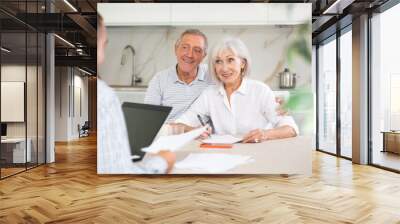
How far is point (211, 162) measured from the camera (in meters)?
6.36

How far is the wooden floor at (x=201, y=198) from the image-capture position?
3.98 m

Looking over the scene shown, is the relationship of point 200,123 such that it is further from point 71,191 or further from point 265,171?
point 71,191

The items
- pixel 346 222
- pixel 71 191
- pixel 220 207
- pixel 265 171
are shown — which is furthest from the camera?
pixel 265 171

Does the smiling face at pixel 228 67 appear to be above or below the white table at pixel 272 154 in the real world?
above

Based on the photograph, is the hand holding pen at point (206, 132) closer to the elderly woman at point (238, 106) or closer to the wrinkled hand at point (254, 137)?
the elderly woman at point (238, 106)

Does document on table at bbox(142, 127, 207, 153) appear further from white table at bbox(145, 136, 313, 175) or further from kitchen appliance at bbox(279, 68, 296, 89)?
kitchen appliance at bbox(279, 68, 296, 89)

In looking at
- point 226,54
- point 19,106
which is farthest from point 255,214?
point 19,106

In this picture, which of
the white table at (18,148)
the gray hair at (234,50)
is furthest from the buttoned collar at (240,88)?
the white table at (18,148)

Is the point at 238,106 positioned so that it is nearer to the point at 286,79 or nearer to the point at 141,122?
the point at 286,79

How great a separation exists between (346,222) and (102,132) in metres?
4.07

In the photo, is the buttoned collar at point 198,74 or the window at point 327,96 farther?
the window at point 327,96

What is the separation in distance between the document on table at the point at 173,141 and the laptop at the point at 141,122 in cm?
10

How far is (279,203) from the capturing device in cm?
458

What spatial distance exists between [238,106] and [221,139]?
0.60 meters
